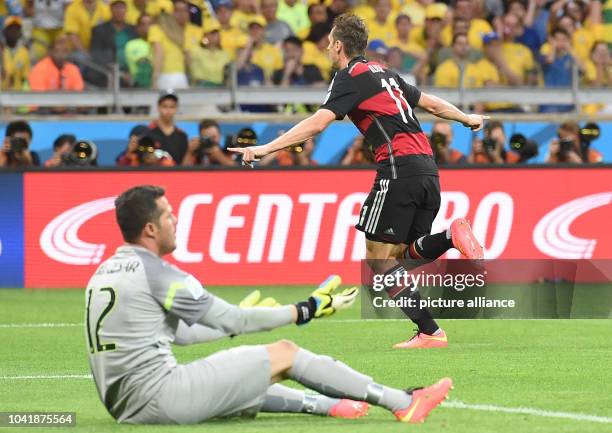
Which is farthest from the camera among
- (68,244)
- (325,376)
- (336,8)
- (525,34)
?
(525,34)

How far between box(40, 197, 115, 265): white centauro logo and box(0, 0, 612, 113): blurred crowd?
3.47 metres

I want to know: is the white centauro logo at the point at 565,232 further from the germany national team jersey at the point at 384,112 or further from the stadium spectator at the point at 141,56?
the stadium spectator at the point at 141,56

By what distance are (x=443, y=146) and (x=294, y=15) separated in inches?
165

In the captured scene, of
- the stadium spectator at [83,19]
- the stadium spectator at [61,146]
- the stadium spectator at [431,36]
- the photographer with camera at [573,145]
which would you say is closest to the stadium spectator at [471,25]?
the stadium spectator at [431,36]

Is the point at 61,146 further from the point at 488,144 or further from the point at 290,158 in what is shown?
the point at 488,144

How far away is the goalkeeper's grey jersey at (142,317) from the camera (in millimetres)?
6828

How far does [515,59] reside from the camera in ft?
68.3

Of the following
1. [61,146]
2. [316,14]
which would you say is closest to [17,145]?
[61,146]

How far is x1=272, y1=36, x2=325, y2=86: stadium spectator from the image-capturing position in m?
20.1

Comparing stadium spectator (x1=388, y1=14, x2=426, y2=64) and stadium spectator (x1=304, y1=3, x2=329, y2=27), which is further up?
stadium spectator (x1=304, y1=3, x2=329, y2=27)

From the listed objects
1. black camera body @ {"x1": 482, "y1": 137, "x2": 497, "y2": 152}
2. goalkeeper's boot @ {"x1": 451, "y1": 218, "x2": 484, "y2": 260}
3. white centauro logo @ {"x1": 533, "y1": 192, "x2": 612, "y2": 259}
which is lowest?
white centauro logo @ {"x1": 533, "y1": 192, "x2": 612, "y2": 259}

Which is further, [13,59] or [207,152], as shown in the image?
[13,59]

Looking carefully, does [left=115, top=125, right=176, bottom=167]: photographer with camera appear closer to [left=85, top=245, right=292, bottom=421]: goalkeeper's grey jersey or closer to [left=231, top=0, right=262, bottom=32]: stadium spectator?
[left=231, top=0, right=262, bottom=32]: stadium spectator

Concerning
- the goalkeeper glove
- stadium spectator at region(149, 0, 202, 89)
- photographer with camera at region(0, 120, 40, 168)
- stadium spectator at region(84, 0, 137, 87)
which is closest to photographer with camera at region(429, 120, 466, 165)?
stadium spectator at region(149, 0, 202, 89)
